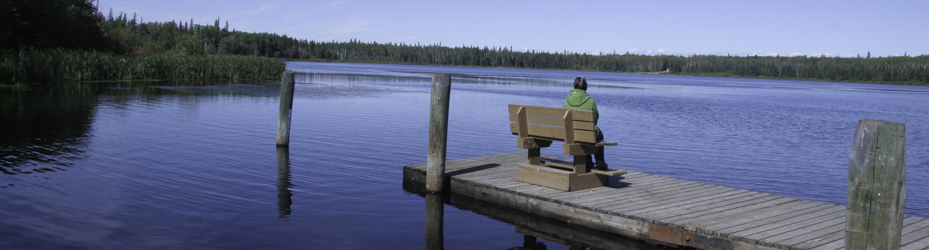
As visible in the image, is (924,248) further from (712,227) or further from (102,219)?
(102,219)

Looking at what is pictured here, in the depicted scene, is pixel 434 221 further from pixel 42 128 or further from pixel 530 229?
pixel 42 128

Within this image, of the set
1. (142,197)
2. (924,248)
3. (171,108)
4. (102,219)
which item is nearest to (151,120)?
(171,108)

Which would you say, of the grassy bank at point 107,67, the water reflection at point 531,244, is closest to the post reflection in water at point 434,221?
the water reflection at point 531,244

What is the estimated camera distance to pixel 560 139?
9.32 metres

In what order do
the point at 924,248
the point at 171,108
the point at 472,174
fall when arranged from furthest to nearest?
1. the point at 171,108
2. the point at 472,174
3. the point at 924,248

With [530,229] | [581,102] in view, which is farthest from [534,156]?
[530,229]

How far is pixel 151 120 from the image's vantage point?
19.2 meters

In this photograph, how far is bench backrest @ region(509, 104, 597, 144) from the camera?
8.97 metres

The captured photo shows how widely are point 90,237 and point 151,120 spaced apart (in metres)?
12.6

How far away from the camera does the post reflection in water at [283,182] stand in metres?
9.52

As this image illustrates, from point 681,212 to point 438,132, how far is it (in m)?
3.64

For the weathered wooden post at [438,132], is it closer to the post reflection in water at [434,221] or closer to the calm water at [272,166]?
the post reflection in water at [434,221]

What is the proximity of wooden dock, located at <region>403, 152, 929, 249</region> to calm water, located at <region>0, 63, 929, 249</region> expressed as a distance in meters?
0.54

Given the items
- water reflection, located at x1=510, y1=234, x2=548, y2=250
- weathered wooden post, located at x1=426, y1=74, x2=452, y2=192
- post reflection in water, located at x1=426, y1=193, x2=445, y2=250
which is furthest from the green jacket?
post reflection in water, located at x1=426, y1=193, x2=445, y2=250
